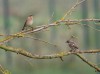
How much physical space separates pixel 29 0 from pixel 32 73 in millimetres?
1344

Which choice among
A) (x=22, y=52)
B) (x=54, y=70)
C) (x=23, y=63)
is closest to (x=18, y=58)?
(x=23, y=63)

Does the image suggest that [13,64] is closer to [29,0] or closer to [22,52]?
[29,0]

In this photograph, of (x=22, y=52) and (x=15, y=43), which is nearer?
(x=22, y=52)

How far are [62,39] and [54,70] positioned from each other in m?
0.64

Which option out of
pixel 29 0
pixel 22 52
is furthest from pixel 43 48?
pixel 22 52

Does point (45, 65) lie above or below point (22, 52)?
below

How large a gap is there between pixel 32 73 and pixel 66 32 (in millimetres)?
992

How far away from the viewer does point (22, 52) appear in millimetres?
3750

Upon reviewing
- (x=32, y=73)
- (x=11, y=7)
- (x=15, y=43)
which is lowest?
(x=32, y=73)

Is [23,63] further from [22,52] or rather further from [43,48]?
[22,52]

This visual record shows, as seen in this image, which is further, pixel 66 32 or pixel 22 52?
pixel 66 32

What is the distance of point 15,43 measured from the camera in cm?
914

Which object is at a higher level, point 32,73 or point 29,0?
point 29,0

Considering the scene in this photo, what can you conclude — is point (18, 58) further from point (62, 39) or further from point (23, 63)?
point (62, 39)
